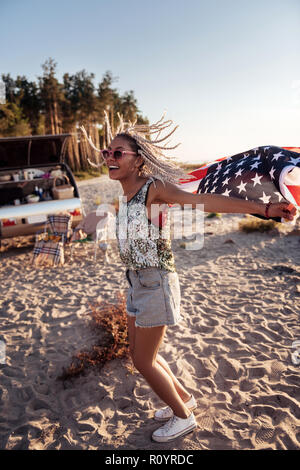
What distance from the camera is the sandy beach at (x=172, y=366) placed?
228 centimetres

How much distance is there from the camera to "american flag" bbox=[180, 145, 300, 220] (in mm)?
1978

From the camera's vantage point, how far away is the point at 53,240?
632 centimetres

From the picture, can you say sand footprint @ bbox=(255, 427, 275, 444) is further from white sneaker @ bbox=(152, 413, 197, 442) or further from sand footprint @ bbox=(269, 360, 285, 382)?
sand footprint @ bbox=(269, 360, 285, 382)

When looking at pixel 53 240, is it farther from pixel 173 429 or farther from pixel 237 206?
pixel 237 206

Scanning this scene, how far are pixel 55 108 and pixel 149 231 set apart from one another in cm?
3185

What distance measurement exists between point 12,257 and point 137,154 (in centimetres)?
589

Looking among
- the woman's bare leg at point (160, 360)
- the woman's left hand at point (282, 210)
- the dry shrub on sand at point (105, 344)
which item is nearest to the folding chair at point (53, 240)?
the dry shrub on sand at point (105, 344)

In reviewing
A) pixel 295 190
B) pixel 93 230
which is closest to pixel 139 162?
pixel 295 190

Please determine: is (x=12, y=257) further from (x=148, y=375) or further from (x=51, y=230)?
(x=148, y=375)

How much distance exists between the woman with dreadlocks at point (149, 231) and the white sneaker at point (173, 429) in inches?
12.9

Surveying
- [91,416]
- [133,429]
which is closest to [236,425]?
[133,429]

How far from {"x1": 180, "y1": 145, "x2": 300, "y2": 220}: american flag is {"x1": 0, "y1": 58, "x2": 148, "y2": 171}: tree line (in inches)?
908
